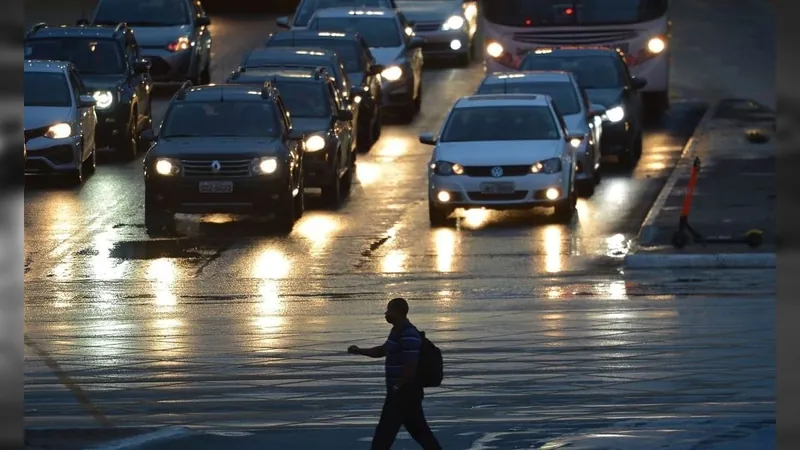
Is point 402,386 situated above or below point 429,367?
below

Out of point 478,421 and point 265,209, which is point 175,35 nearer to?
point 265,209

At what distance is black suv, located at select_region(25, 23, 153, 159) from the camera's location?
86.4ft

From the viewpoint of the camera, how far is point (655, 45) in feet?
100

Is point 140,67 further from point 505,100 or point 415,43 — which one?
point 505,100

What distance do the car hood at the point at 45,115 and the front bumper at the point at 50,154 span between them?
226 mm

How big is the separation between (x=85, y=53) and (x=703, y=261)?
1355cm

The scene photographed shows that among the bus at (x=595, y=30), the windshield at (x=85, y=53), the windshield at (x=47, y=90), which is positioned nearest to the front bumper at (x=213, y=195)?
the windshield at (x=47, y=90)

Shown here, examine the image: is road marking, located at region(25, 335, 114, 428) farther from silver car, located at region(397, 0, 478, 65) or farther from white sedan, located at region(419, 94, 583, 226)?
silver car, located at region(397, 0, 478, 65)

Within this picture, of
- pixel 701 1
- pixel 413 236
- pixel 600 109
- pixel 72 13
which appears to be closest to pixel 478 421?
pixel 413 236

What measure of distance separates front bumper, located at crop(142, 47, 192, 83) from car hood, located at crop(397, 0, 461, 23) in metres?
6.79

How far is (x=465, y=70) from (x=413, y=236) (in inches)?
691

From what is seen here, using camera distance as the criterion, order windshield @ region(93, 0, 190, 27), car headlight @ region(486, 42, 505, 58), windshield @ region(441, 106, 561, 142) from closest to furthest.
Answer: windshield @ region(441, 106, 561, 142)
car headlight @ region(486, 42, 505, 58)
windshield @ region(93, 0, 190, 27)

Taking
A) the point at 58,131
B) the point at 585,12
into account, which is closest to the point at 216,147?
the point at 58,131

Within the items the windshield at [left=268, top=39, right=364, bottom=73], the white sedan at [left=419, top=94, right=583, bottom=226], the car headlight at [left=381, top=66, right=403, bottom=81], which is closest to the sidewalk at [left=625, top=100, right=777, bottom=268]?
the white sedan at [left=419, top=94, right=583, bottom=226]
